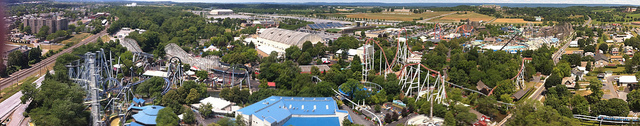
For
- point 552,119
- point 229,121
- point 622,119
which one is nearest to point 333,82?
point 229,121

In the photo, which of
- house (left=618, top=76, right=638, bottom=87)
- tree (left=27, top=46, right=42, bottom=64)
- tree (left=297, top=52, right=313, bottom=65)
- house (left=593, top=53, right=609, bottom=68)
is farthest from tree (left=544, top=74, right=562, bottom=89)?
tree (left=27, top=46, right=42, bottom=64)

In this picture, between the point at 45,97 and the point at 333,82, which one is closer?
the point at 45,97

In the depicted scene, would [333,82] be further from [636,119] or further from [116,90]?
[636,119]

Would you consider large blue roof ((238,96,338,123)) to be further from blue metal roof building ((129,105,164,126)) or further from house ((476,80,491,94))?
house ((476,80,491,94))

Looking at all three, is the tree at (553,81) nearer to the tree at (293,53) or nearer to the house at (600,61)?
the house at (600,61)

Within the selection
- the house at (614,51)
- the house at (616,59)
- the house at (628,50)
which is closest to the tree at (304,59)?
the house at (616,59)

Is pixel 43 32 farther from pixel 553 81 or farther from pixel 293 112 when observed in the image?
pixel 553 81
